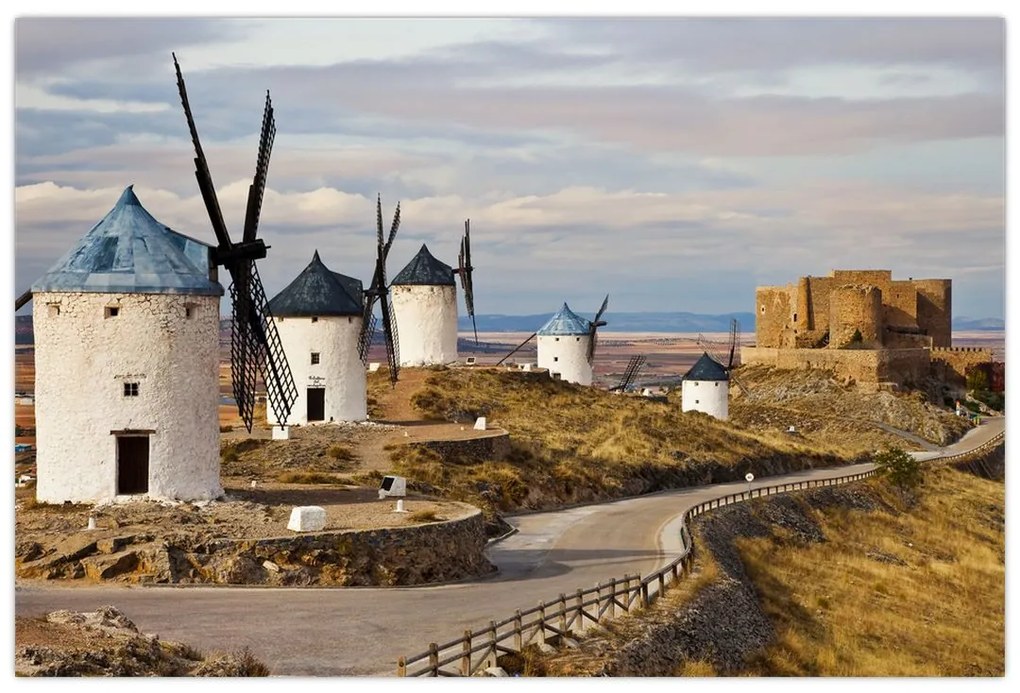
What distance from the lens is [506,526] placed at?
100ft

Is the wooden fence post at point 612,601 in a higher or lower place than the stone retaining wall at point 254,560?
lower

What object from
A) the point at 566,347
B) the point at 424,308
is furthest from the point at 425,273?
the point at 566,347

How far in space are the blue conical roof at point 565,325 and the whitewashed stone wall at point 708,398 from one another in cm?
524

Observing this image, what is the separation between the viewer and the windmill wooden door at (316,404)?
37.8 meters

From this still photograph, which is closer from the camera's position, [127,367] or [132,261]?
[127,367]

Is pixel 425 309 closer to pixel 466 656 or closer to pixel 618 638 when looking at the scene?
pixel 618 638

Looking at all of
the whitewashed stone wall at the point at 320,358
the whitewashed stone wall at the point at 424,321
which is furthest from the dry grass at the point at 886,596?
the whitewashed stone wall at the point at 424,321

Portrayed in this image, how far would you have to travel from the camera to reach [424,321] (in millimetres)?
51156

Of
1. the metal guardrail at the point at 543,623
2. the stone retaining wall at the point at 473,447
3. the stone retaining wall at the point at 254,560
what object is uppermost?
the stone retaining wall at the point at 473,447

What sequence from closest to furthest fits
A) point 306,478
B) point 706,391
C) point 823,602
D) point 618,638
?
1. point 618,638
2. point 823,602
3. point 306,478
4. point 706,391

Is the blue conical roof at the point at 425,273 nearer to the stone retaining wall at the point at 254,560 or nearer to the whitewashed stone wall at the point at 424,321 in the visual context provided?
the whitewashed stone wall at the point at 424,321

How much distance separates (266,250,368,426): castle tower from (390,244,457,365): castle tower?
12.7 metres

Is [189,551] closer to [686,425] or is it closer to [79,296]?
[79,296]

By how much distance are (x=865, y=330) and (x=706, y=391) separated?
18.2m
